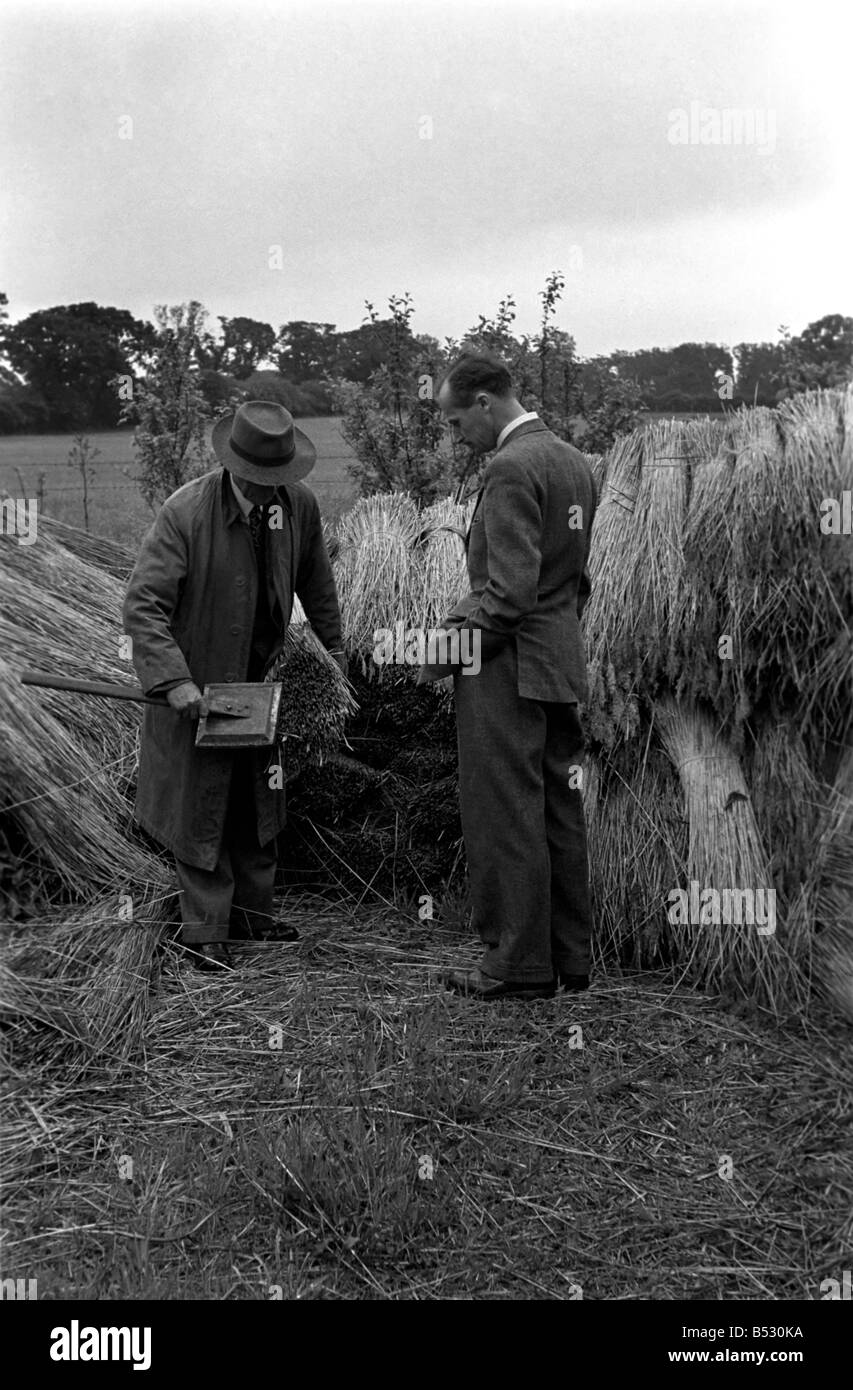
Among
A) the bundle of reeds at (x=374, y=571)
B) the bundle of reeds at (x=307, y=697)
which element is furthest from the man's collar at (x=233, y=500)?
the bundle of reeds at (x=374, y=571)

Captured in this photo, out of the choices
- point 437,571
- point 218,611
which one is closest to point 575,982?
point 218,611

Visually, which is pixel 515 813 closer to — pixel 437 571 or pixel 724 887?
pixel 724 887

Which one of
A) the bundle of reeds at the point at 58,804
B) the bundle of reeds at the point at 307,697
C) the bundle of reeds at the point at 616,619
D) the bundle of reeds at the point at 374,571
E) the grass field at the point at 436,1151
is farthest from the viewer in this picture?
the bundle of reeds at the point at 374,571

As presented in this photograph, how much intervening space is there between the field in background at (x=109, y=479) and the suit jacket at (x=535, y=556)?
3.16 m

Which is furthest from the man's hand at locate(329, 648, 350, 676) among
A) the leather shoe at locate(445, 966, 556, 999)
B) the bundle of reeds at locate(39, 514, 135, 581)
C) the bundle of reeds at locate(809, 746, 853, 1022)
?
the bundle of reeds at locate(39, 514, 135, 581)

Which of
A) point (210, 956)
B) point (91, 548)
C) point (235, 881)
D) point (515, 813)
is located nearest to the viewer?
point (515, 813)

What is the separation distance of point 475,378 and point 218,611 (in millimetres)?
1231

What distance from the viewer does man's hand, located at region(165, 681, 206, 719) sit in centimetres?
459

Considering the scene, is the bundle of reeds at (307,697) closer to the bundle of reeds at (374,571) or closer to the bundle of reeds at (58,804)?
the bundle of reeds at (374,571)

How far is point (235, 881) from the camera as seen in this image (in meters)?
5.20

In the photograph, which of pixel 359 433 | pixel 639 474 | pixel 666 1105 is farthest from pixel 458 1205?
pixel 359 433

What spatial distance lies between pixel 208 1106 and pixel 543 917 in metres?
1.26

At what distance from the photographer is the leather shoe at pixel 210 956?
15.9 ft

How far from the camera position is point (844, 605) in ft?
14.1
